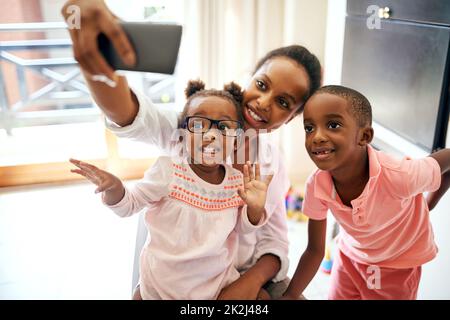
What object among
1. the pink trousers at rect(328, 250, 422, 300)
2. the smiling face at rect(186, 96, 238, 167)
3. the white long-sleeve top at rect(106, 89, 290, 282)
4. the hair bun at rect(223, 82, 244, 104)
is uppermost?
the hair bun at rect(223, 82, 244, 104)

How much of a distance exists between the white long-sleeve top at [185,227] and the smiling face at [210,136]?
0.05 m

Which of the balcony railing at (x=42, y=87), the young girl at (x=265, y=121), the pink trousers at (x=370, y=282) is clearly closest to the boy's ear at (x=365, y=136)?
the young girl at (x=265, y=121)

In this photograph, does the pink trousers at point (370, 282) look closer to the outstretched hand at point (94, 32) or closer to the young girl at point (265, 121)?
the young girl at point (265, 121)

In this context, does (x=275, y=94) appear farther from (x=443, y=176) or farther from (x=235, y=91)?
(x=443, y=176)

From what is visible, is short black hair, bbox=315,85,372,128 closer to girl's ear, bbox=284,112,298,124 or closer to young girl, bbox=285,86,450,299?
young girl, bbox=285,86,450,299

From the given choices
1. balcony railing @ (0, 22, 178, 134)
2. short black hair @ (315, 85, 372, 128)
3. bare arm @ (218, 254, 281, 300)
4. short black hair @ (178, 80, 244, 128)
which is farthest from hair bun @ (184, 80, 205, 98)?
bare arm @ (218, 254, 281, 300)

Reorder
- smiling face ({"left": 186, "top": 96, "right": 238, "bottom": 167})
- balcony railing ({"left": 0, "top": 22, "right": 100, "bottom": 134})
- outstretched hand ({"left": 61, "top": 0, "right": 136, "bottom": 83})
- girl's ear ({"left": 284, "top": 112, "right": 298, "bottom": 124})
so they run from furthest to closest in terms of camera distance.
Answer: girl's ear ({"left": 284, "top": 112, "right": 298, "bottom": 124})
smiling face ({"left": 186, "top": 96, "right": 238, "bottom": 167})
balcony railing ({"left": 0, "top": 22, "right": 100, "bottom": 134})
outstretched hand ({"left": 61, "top": 0, "right": 136, "bottom": 83})

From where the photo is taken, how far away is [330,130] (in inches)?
20.7

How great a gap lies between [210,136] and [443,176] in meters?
0.37

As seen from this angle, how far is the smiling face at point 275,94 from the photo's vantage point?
67cm

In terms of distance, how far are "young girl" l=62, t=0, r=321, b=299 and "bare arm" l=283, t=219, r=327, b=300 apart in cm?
3

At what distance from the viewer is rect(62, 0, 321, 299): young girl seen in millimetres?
556

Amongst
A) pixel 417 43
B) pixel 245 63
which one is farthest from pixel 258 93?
pixel 417 43

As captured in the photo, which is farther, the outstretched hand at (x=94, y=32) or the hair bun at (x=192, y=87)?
the hair bun at (x=192, y=87)
